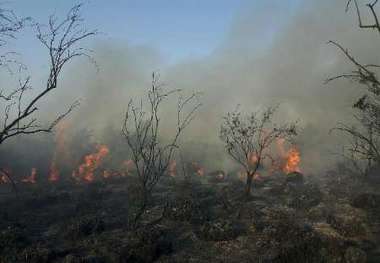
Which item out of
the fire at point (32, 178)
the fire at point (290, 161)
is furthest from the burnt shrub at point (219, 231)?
the fire at point (32, 178)

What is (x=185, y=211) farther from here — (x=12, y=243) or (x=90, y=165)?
(x=90, y=165)

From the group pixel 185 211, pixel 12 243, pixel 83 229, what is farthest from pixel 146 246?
pixel 12 243

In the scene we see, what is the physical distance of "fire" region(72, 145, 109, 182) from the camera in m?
41.1

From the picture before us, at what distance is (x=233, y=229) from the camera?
18.8 m

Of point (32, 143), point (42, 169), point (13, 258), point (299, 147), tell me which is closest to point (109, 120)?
point (32, 143)

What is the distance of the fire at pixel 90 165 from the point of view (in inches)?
1619

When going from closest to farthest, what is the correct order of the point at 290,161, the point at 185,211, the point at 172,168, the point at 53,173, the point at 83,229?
the point at 83,229, the point at 185,211, the point at 290,161, the point at 53,173, the point at 172,168

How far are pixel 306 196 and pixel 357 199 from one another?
3.43 meters

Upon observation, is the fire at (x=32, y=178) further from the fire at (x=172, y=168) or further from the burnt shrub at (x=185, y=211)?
the burnt shrub at (x=185, y=211)

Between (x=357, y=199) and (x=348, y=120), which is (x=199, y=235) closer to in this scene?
(x=357, y=199)

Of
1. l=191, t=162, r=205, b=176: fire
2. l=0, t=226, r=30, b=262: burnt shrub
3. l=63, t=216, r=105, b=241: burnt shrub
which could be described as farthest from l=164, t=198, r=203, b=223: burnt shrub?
l=191, t=162, r=205, b=176: fire

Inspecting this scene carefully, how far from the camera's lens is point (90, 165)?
4291 centimetres

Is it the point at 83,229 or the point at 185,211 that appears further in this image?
the point at 185,211

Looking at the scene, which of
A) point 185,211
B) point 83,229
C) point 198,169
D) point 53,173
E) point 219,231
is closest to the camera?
point 219,231
